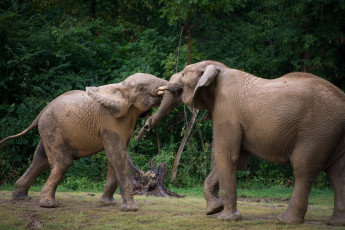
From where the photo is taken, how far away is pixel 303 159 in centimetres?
698

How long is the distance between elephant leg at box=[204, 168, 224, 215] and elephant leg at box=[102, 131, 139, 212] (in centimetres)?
124

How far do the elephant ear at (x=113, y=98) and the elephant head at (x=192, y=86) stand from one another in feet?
1.76

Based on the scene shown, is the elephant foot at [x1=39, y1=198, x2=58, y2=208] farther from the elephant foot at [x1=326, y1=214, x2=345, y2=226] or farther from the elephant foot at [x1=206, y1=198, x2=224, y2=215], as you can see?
the elephant foot at [x1=326, y1=214, x2=345, y2=226]

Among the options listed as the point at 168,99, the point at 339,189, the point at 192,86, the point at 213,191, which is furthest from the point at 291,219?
the point at 168,99

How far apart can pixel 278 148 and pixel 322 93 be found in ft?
3.30

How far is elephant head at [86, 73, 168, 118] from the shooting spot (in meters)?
8.50

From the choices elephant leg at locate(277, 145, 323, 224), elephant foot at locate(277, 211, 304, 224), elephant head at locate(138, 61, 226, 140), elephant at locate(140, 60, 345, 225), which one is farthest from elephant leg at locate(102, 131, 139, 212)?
elephant leg at locate(277, 145, 323, 224)

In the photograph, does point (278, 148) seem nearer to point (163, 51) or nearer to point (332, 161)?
point (332, 161)

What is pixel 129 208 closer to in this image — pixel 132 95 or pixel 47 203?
pixel 47 203

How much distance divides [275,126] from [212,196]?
1649mm

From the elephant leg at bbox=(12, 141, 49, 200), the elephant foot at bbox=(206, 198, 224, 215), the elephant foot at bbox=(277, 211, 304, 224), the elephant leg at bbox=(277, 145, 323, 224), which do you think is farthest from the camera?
the elephant leg at bbox=(12, 141, 49, 200)

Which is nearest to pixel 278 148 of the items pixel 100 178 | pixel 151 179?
pixel 151 179

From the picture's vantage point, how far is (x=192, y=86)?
7984 millimetres

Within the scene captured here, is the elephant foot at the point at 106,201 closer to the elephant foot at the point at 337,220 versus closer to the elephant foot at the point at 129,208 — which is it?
the elephant foot at the point at 129,208
